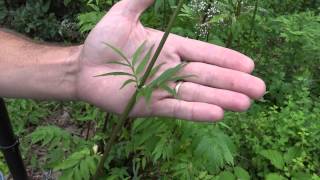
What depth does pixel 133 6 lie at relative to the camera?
221 centimetres

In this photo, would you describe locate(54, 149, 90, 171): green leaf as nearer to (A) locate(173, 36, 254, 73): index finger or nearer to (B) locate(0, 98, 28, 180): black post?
(B) locate(0, 98, 28, 180): black post

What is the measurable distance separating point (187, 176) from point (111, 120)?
62 cm

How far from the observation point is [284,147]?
332cm

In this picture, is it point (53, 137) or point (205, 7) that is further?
point (53, 137)

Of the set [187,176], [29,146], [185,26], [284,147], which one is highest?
[185,26]

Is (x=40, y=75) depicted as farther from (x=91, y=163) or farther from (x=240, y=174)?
(x=240, y=174)

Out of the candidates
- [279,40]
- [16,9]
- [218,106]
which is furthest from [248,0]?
[16,9]

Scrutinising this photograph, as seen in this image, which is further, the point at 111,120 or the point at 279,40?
the point at 279,40

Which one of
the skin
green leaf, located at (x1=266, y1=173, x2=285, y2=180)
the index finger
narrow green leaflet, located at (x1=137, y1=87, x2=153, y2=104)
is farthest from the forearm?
green leaf, located at (x1=266, y1=173, x2=285, y2=180)

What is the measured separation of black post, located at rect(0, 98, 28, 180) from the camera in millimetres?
2636

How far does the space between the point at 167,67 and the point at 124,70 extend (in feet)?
0.66

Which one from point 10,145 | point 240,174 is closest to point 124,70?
point 10,145

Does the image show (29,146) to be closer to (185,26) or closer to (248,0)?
(185,26)

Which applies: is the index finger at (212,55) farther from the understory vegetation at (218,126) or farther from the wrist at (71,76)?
the wrist at (71,76)
